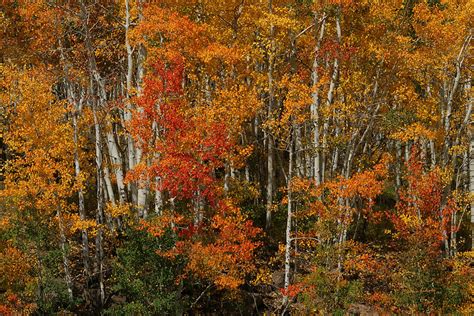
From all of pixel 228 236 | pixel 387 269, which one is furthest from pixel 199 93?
pixel 387 269

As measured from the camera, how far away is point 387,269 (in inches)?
1063

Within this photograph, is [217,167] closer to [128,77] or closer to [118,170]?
[118,170]

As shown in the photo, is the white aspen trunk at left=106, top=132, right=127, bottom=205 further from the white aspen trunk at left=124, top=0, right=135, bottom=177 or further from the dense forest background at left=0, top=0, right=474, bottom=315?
the white aspen trunk at left=124, top=0, right=135, bottom=177

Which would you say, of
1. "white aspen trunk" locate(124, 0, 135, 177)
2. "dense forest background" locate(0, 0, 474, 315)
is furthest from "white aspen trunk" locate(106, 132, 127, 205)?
"white aspen trunk" locate(124, 0, 135, 177)

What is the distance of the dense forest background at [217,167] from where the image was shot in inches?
827

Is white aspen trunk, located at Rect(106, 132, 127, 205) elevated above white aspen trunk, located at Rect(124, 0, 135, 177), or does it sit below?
below

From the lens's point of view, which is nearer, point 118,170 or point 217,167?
point 217,167

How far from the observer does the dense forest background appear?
21.0 m

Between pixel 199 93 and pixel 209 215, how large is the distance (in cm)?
731

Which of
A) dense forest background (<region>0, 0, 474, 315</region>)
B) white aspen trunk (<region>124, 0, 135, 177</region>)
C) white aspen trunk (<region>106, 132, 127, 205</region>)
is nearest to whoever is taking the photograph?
dense forest background (<region>0, 0, 474, 315</region>)

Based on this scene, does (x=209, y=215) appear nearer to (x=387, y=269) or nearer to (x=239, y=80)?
(x=239, y=80)

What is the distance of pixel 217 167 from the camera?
2395 centimetres

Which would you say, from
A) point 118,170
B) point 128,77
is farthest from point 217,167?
point 128,77

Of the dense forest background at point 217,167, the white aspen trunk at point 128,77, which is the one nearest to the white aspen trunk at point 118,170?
the dense forest background at point 217,167
